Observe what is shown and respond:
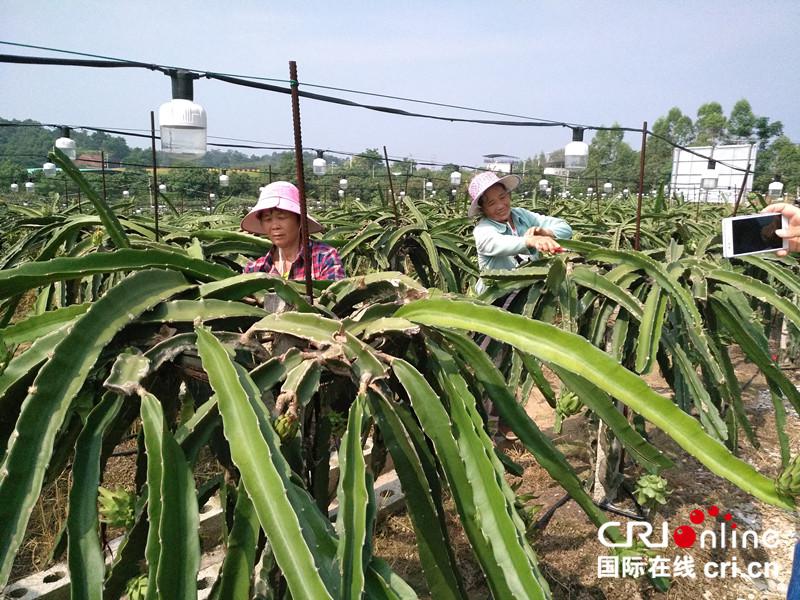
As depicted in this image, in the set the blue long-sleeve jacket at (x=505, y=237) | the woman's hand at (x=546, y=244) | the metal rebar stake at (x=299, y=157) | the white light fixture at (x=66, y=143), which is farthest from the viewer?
the white light fixture at (x=66, y=143)

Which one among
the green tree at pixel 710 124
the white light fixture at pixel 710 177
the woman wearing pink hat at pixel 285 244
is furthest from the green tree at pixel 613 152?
the woman wearing pink hat at pixel 285 244

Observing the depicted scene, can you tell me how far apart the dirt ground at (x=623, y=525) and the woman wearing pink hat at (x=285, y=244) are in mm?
974

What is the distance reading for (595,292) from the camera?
162 centimetres

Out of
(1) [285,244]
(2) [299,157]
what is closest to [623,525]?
(1) [285,244]

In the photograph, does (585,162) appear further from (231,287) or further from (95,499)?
(95,499)

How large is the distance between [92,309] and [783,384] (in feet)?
4.91

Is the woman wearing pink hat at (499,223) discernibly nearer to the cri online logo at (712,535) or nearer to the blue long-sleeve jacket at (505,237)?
the blue long-sleeve jacket at (505,237)

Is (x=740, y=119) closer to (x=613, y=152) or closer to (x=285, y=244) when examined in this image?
(x=613, y=152)

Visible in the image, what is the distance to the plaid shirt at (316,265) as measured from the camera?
1.74 meters

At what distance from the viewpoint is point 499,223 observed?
2240 mm

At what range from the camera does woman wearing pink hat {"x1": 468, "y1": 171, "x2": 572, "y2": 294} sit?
6.95ft

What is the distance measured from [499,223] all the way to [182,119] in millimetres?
1273

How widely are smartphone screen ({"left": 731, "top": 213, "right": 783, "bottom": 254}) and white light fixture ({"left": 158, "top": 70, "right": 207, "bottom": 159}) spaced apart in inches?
59.2

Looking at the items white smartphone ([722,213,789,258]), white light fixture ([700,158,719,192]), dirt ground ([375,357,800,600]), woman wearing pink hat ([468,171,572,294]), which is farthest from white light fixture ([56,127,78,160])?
white light fixture ([700,158,719,192])
